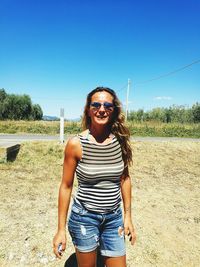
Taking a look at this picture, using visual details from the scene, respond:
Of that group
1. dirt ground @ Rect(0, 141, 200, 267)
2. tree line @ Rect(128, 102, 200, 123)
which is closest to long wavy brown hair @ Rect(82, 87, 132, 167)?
dirt ground @ Rect(0, 141, 200, 267)

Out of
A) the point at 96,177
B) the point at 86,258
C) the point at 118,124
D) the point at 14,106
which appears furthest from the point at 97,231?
the point at 14,106

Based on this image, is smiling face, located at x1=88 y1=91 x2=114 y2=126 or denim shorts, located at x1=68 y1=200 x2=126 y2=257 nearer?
denim shorts, located at x1=68 y1=200 x2=126 y2=257

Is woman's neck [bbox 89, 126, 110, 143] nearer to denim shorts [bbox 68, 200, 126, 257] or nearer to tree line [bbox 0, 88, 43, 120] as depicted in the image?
denim shorts [bbox 68, 200, 126, 257]

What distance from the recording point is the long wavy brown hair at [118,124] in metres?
2.40

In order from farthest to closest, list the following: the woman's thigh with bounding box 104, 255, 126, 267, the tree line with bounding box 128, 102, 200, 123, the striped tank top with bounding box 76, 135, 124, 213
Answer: the tree line with bounding box 128, 102, 200, 123
the woman's thigh with bounding box 104, 255, 126, 267
the striped tank top with bounding box 76, 135, 124, 213

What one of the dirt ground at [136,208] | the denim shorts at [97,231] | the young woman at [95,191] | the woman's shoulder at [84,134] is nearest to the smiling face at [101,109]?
the young woman at [95,191]

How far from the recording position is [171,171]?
948cm

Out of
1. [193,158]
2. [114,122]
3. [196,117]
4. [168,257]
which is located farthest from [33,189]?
[196,117]

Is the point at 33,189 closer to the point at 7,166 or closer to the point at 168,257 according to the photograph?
the point at 7,166

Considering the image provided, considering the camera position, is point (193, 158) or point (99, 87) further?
point (193, 158)

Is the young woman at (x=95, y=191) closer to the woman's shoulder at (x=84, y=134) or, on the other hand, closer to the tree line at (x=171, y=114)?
the woman's shoulder at (x=84, y=134)

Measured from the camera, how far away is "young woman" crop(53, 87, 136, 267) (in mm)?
2133

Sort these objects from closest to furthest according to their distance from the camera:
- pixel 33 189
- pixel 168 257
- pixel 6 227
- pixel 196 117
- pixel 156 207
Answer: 1. pixel 168 257
2. pixel 6 227
3. pixel 156 207
4. pixel 33 189
5. pixel 196 117

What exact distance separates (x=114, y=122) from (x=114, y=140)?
0.23 meters
